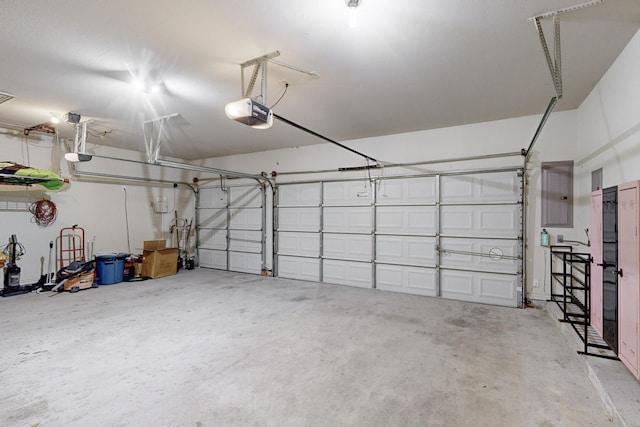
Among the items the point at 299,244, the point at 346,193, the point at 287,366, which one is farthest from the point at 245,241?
the point at 287,366

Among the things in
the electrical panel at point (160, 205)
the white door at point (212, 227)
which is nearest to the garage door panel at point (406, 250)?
the white door at point (212, 227)

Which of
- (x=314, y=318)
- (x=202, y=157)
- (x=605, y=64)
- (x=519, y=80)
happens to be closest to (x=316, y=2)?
(x=519, y=80)

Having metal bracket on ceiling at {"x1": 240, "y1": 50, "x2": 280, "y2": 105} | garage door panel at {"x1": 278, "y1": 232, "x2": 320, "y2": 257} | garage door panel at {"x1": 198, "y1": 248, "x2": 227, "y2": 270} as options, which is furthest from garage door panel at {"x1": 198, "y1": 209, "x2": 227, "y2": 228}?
metal bracket on ceiling at {"x1": 240, "y1": 50, "x2": 280, "y2": 105}

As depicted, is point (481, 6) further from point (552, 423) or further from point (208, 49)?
point (552, 423)

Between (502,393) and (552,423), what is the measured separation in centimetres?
38

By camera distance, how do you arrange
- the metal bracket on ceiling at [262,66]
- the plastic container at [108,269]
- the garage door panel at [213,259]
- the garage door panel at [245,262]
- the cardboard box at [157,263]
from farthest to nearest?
the garage door panel at [213,259]
the garage door panel at [245,262]
the cardboard box at [157,263]
the plastic container at [108,269]
the metal bracket on ceiling at [262,66]

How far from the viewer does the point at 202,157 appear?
27.6 feet

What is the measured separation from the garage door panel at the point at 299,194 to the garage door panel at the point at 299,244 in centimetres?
73

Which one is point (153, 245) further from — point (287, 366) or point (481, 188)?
point (481, 188)

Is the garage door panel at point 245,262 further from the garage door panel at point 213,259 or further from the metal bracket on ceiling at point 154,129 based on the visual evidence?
the metal bracket on ceiling at point 154,129

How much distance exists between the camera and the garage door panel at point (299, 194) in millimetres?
6734

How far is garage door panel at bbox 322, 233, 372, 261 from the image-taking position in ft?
20.1

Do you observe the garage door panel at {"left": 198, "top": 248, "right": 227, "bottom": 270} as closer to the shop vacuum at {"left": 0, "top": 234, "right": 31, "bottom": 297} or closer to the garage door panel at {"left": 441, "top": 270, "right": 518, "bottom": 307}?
the shop vacuum at {"left": 0, "top": 234, "right": 31, "bottom": 297}

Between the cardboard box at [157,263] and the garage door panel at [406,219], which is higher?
the garage door panel at [406,219]
